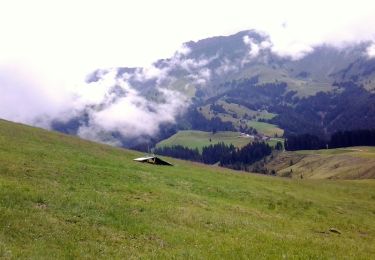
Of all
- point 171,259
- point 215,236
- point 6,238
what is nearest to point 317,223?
point 215,236

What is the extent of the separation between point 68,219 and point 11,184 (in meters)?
6.51

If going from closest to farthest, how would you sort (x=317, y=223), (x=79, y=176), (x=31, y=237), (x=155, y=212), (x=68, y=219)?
(x=31, y=237) → (x=68, y=219) → (x=155, y=212) → (x=79, y=176) → (x=317, y=223)

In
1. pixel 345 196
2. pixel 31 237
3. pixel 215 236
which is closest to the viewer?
pixel 31 237

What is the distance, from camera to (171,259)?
2223 centimetres

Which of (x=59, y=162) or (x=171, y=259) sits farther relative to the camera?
(x=59, y=162)

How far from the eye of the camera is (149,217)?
29.7 m

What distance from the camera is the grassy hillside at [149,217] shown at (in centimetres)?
2305

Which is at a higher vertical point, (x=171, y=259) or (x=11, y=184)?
(x=11, y=184)

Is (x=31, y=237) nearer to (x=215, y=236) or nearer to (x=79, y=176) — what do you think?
(x=215, y=236)

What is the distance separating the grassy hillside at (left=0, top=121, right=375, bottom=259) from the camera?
75.6 ft

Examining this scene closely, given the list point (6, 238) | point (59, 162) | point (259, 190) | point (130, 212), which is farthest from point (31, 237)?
point (259, 190)

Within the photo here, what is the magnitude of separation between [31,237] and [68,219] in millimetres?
3847

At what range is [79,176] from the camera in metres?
39.8

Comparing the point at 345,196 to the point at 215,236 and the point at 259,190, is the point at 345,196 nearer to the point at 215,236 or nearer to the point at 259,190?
the point at 259,190
